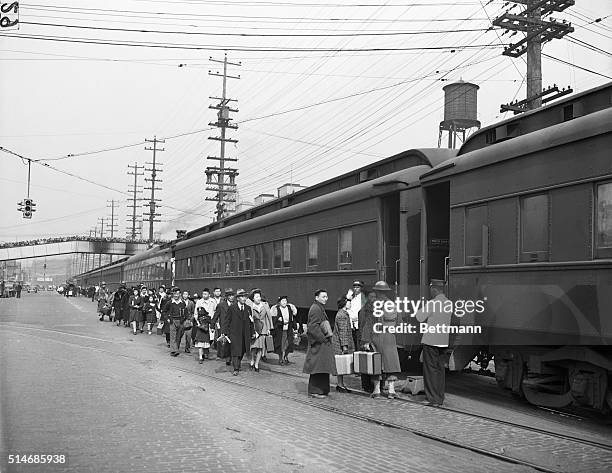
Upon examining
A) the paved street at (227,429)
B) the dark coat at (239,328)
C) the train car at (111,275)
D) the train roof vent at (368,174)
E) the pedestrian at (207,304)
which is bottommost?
the paved street at (227,429)

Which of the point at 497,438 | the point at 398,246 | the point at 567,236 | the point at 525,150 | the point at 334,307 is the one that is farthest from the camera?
the point at 334,307

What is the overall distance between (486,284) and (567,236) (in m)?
1.55

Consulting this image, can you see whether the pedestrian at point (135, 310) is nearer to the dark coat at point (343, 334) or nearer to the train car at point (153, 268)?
the train car at point (153, 268)

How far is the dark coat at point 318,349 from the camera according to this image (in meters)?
9.71

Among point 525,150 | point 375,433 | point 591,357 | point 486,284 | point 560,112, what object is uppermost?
point 560,112

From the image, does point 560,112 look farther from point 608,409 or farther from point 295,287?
point 295,287

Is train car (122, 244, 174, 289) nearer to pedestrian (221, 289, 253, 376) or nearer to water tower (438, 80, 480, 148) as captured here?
water tower (438, 80, 480, 148)

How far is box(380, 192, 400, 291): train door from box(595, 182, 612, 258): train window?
179 inches

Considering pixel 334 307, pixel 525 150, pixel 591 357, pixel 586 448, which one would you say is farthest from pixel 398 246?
pixel 586 448

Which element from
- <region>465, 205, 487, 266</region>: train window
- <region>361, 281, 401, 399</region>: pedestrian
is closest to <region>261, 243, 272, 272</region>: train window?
<region>361, 281, 401, 399</region>: pedestrian

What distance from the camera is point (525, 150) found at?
8.23m

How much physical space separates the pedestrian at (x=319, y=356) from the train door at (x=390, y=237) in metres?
1.97

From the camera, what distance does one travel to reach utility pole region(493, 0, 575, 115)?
15.3 metres

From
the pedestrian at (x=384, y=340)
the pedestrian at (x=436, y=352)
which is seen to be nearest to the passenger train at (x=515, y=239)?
the pedestrian at (x=436, y=352)
